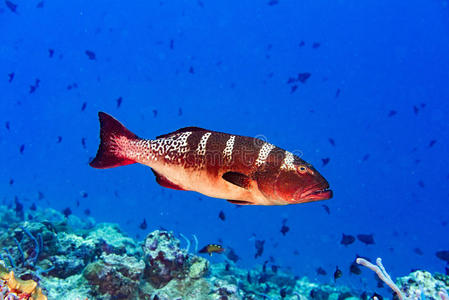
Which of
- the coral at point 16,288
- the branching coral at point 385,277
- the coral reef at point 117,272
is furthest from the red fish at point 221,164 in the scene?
the coral reef at point 117,272

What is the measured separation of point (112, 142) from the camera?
2.60 meters

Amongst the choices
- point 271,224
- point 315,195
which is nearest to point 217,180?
point 315,195

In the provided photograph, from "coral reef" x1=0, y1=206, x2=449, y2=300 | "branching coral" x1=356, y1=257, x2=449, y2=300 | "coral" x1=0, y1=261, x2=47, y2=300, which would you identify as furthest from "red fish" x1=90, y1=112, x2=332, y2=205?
"coral reef" x1=0, y1=206, x2=449, y2=300

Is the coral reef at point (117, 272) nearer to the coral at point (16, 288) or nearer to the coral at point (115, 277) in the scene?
the coral at point (115, 277)

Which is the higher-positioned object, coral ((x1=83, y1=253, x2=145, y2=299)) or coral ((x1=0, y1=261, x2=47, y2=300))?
coral ((x1=83, y1=253, x2=145, y2=299))

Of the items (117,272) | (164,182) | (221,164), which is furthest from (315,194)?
(117,272)

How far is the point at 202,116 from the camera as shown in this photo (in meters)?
111

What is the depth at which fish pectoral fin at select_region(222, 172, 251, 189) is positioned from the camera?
2.06 meters

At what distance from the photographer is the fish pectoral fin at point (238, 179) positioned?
6.76 feet

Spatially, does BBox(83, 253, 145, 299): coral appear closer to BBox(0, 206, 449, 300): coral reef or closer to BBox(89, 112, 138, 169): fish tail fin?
BBox(0, 206, 449, 300): coral reef

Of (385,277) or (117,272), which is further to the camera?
(117,272)

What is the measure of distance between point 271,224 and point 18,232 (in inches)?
3784

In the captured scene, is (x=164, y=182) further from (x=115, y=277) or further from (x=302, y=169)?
(x=115, y=277)

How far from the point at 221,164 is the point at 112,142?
1028mm
